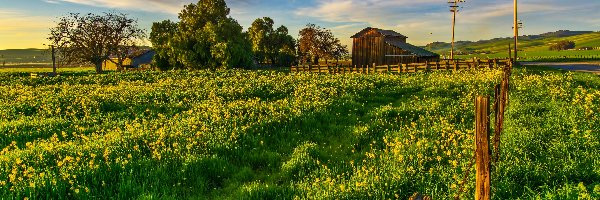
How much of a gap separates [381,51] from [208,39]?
25.5m

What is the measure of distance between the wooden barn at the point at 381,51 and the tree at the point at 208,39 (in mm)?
17330

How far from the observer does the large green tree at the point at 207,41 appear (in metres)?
52.8

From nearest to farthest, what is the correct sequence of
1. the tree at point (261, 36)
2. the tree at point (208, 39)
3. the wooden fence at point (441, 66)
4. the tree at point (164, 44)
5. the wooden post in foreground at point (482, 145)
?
the wooden post in foreground at point (482, 145), the wooden fence at point (441, 66), the tree at point (208, 39), the tree at point (164, 44), the tree at point (261, 36)

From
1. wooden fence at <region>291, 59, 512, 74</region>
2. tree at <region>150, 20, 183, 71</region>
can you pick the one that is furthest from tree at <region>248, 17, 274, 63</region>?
wooden fence at <region>291, 59, 512, 74</region>

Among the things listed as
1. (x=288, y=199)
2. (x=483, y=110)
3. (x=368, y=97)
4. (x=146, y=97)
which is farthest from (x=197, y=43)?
(x=483, y=110)

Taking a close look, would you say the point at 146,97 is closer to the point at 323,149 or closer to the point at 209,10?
the point at 323,149

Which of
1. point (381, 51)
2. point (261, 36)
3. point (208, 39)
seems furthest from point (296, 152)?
point (261, 36)

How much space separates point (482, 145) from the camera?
481 centimetres

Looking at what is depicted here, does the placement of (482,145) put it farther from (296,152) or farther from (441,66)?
(441,66)

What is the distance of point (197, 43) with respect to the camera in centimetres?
5438

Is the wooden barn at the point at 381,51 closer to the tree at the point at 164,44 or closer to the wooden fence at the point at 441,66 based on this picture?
the wooden fence at the point at 441,66

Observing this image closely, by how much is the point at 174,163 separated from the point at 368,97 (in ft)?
39.7

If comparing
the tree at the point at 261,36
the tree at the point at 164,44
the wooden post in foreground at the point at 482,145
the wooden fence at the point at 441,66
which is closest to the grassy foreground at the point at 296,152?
the wooden post in foreground at the point at 482,145

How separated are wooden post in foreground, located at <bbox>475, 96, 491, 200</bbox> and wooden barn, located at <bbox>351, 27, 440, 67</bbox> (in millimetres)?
53044
